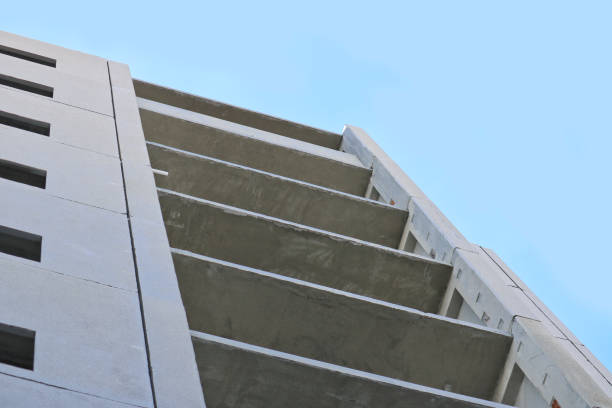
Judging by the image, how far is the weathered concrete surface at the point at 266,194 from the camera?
37.7 feet

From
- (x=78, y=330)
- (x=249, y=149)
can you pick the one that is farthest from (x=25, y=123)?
(x=78, y=330)

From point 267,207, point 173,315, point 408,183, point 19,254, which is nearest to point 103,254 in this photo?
point 19,254

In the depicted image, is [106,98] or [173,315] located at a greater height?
[106,98]

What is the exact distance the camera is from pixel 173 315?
18.5 feet

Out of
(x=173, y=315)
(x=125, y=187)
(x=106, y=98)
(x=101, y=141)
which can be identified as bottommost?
(x=173, y=315)

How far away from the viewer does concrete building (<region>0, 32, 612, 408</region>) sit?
4.97 meters

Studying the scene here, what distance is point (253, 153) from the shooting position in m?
14.3

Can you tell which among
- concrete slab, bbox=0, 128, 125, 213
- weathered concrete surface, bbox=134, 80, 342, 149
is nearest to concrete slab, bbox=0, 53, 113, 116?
concrete slab, bbox=0, 128, 125, 213

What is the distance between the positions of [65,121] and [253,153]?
450cm

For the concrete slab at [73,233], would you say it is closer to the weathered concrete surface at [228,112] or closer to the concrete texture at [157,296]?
the concrete texture at [157,296]

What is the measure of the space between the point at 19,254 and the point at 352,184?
8.82 m

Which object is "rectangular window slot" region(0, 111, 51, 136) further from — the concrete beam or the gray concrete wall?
the concrete beam

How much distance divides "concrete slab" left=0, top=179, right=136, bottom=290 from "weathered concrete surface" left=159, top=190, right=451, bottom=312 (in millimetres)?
1860

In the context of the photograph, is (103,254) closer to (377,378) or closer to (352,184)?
(377,378)
